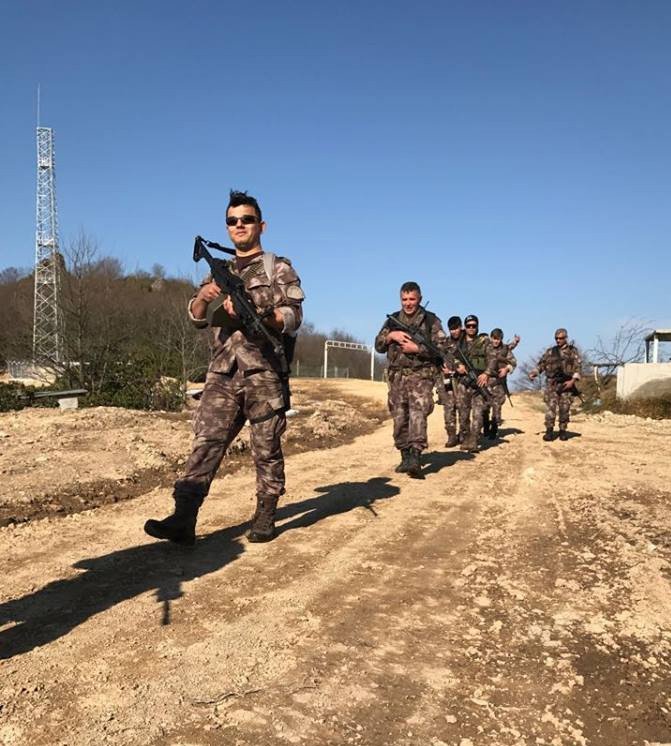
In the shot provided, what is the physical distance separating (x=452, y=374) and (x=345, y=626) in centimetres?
775

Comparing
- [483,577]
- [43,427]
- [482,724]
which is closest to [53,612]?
[482,724]

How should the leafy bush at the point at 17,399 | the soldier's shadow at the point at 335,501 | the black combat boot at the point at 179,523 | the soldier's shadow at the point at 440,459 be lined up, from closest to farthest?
the black combat boot at the point at 179,523 → the soldier's shadow at the point at 335,501 → the soldier's shadow at the point at 440,459 → the leafy bush at the point at 17,399

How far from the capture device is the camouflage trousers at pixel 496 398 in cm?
1118

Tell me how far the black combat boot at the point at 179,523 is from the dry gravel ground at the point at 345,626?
12cm

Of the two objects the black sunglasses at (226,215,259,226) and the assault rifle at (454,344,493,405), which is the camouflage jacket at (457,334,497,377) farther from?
the black sunglasses at (226,215,259,226)

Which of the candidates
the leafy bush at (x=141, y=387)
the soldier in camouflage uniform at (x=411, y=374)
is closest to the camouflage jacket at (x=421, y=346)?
the soldier in camouflage uniform at (x=411, y=374)

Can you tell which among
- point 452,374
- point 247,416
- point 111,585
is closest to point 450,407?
point 452,374

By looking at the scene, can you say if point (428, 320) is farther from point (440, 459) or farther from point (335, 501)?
point (335, 501)

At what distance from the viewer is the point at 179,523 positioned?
3.93 metres

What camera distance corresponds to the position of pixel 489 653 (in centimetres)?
256

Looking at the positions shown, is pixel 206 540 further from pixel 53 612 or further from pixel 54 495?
pixel 54 495

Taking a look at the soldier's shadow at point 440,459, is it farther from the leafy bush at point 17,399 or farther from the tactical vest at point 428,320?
the leafy bush at point 17,399

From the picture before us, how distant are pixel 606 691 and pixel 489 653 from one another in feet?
1.54

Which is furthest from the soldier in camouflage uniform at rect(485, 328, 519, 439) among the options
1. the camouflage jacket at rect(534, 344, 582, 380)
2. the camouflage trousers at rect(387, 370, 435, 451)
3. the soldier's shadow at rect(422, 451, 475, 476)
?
the camouflage trousers at rect(387, 370, 435, 451)
